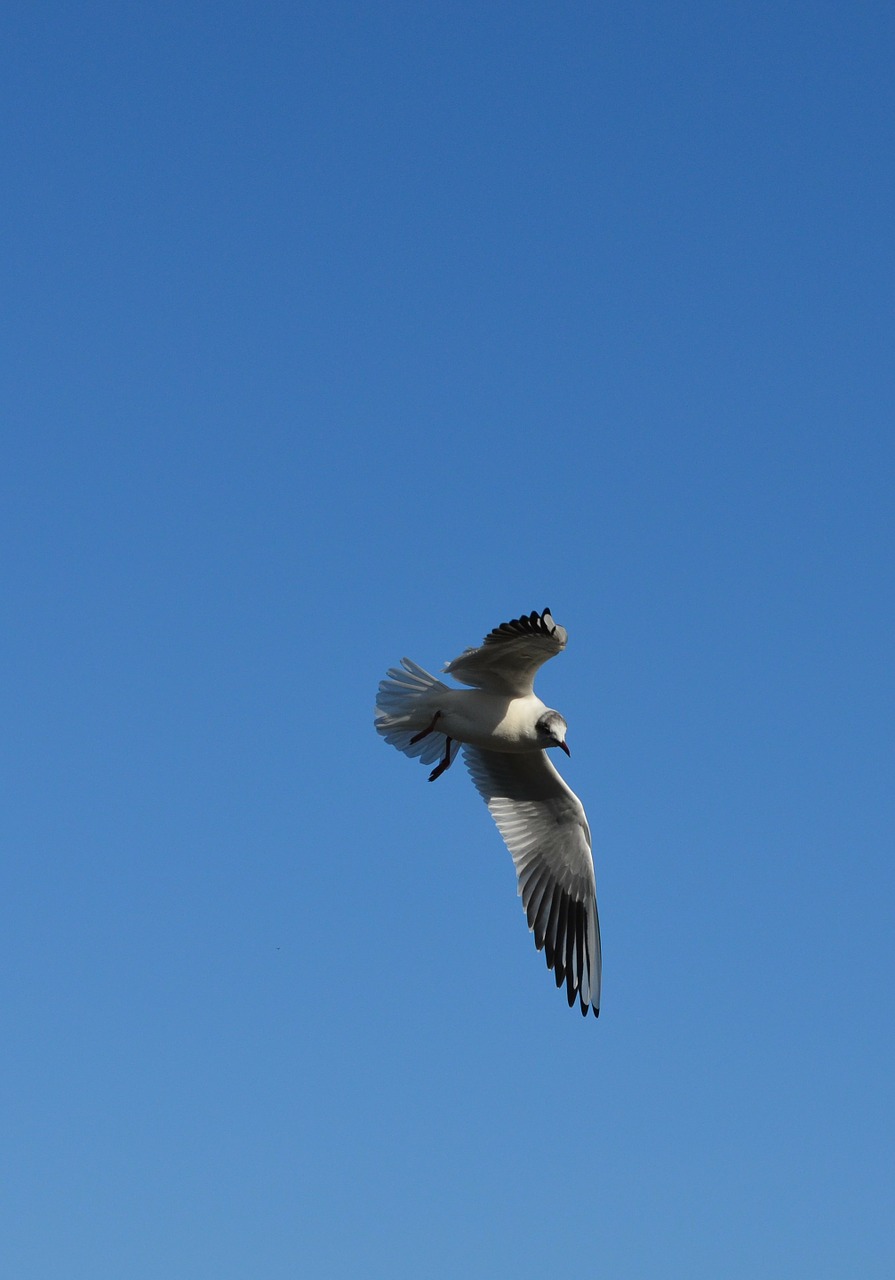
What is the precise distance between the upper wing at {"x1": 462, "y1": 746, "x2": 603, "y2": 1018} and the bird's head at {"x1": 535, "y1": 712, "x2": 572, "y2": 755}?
4.06 ft

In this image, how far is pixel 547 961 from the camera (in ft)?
37.6

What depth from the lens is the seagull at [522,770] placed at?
10109 mm

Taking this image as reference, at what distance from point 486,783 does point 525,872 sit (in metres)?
0.78

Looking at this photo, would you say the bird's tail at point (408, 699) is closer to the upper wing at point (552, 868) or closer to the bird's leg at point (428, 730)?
the bird's leg at point (428, 730)

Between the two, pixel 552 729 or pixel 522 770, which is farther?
pixel 522 770

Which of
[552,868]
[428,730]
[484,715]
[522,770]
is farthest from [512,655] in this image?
[552,868]

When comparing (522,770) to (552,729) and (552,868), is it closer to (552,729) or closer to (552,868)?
(552,868)

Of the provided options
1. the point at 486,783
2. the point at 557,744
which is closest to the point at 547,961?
the point at 486,783

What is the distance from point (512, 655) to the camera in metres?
9.66

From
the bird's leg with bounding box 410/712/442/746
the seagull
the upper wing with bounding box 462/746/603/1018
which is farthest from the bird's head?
the upper wing with bounding box 462/746/603/1018

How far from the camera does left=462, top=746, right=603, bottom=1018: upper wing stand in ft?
37.4

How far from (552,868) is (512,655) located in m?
2.53

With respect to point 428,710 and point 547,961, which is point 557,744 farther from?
point 547,961

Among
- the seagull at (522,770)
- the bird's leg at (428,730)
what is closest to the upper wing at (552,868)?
the seagull at (522,770)
